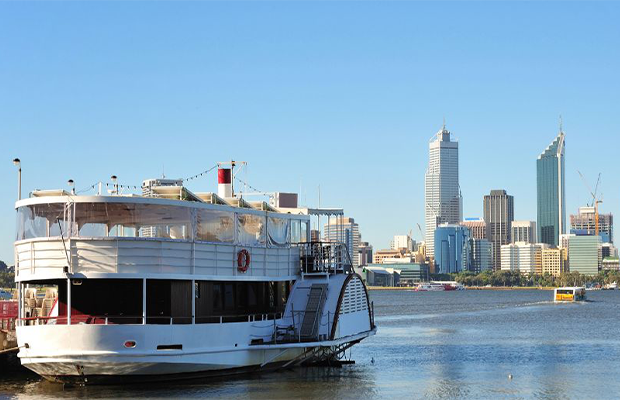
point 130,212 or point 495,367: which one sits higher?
point 130,212

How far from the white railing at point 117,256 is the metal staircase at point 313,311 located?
4547 mm

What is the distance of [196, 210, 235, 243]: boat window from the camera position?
34125mm

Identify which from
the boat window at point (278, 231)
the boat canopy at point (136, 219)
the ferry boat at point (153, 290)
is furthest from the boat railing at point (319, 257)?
the boat canopy at point (136, 219)

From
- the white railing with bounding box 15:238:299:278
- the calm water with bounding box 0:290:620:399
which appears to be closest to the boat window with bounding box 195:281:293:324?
the white railing with bounding box 15:238:299:278

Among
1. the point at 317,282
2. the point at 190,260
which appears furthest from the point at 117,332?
the point at 317,282

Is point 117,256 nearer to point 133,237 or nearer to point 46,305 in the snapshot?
point 133,237

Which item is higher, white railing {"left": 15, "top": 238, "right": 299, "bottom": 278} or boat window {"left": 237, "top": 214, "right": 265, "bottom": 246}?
boat window {"left": 237, "top": 214, "right": 265, "bottom": 246}

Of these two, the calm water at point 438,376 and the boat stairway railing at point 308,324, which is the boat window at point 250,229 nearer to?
the boat stairway railing at point 308,324

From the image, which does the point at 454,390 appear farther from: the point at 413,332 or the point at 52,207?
the point at 413,332

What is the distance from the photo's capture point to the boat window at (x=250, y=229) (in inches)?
1407

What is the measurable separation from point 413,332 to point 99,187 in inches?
1574

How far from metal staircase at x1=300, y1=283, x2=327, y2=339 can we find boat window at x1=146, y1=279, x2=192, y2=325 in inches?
221

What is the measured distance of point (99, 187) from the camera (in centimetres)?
3325

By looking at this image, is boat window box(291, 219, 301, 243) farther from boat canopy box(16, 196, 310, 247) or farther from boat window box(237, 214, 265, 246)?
boat canopy box(16, 196, 310, 247)
